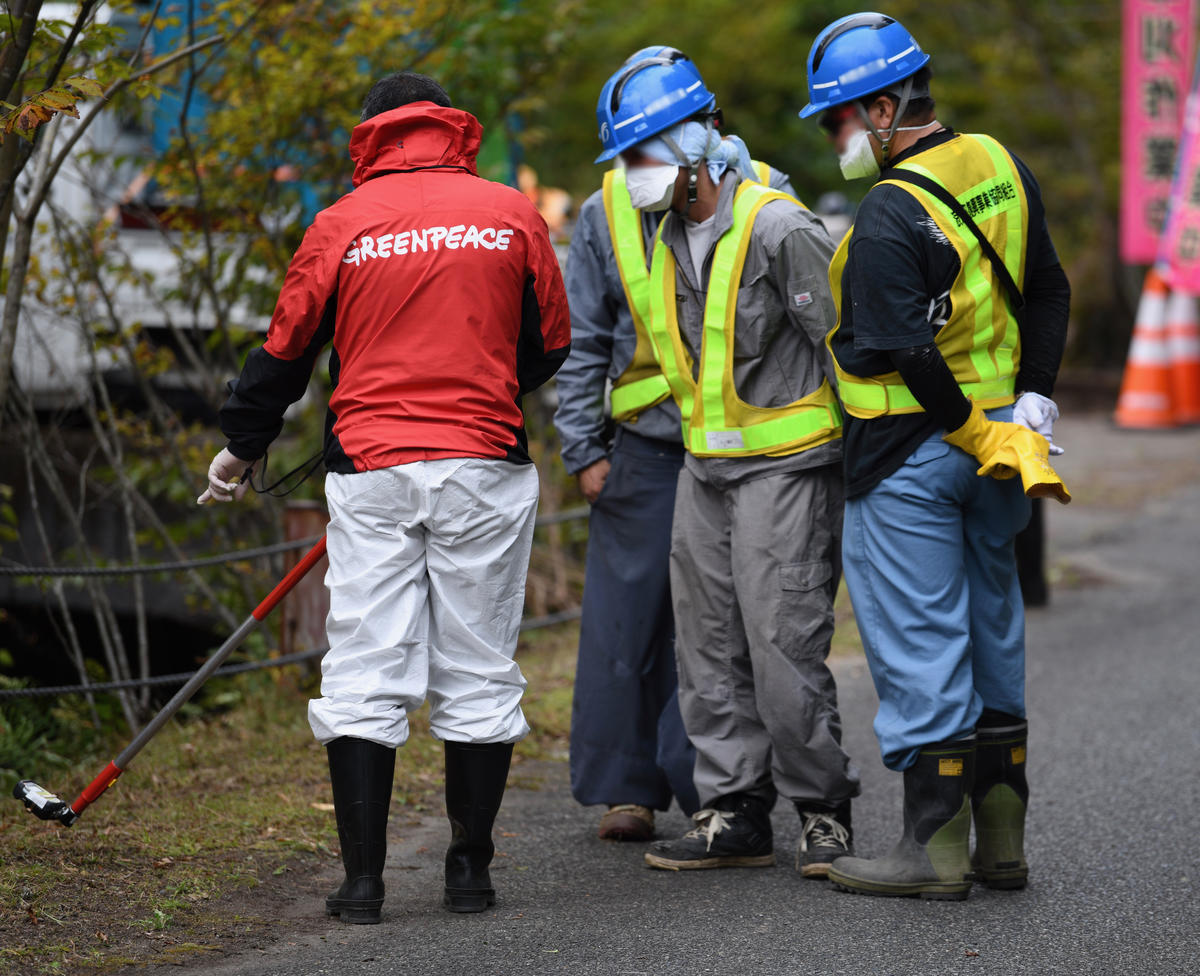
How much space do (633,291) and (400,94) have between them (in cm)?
88

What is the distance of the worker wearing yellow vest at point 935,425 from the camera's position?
3.38 metres

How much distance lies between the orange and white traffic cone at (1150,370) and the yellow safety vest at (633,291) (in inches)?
401

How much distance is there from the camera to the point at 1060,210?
1869 centimetres

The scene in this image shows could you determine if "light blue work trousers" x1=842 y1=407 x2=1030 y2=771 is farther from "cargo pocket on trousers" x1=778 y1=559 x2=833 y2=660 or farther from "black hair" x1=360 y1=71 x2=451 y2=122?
"black hair" x1=360 y1=71 x2=451 y2=122

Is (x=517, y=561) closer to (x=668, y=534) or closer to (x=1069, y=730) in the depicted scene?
(x=668, y=534)

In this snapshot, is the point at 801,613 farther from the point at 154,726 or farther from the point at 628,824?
the point at 154,726

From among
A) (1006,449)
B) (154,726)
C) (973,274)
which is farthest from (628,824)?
(973,274)

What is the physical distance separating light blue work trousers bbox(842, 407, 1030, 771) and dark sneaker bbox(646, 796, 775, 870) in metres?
0.51

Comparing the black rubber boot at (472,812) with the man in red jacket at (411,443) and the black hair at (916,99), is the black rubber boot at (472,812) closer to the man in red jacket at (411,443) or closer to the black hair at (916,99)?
the man in red jacket at (411,443)

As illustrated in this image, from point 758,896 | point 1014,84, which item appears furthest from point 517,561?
point 1014,84

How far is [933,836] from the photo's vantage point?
3518mm

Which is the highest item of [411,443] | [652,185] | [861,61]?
[861,61]

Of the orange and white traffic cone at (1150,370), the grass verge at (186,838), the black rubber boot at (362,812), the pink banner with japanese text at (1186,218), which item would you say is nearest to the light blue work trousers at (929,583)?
the black rubber boot at (362,812)

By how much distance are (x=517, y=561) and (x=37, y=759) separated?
3.08 m
